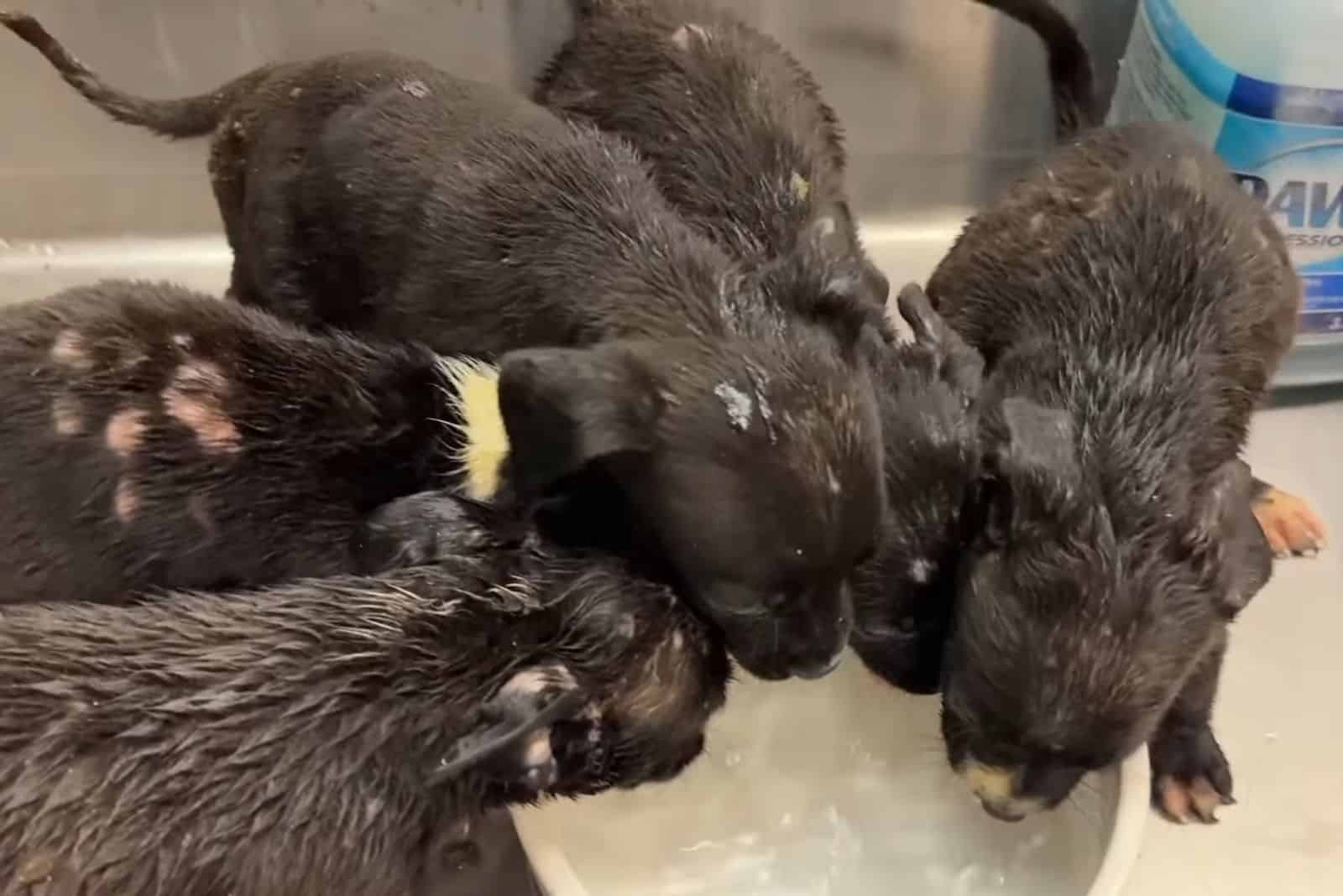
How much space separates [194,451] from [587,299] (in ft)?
1.33

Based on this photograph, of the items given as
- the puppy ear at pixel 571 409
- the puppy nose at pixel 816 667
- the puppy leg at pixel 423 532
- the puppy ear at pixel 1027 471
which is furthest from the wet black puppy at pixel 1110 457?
the puppy leg at pixel 423 532

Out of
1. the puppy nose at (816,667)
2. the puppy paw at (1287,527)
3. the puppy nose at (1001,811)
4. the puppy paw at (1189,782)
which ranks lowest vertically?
the puppy paw at (1189,782)

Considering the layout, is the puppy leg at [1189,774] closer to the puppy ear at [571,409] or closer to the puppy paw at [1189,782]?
the puppy paw at [1189,782]

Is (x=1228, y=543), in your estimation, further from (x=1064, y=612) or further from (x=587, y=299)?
(x=587, y=299)

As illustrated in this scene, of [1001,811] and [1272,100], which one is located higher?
[1272,100]

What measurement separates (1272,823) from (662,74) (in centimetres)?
111

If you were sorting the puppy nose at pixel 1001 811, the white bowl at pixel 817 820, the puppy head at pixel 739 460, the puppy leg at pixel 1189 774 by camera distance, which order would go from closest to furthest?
the puppy head at pixel 739 460 < the puppy nose at pixel 1001 811 < the white bowl at pixel 817 820 < the puppy leg at pixel 1189 774

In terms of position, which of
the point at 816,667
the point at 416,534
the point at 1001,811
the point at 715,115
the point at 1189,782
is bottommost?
the point at 1189,782

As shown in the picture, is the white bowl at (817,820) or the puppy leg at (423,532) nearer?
the puppy leg at (423,532)

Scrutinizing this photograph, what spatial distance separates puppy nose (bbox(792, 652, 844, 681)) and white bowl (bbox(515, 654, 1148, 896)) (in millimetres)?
216

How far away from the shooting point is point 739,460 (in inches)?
49.3

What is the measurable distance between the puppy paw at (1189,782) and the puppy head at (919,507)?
38cm

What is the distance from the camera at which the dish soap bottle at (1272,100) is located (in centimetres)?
175

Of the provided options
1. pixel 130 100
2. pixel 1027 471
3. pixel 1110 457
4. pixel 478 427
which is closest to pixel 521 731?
pixel 478 427
